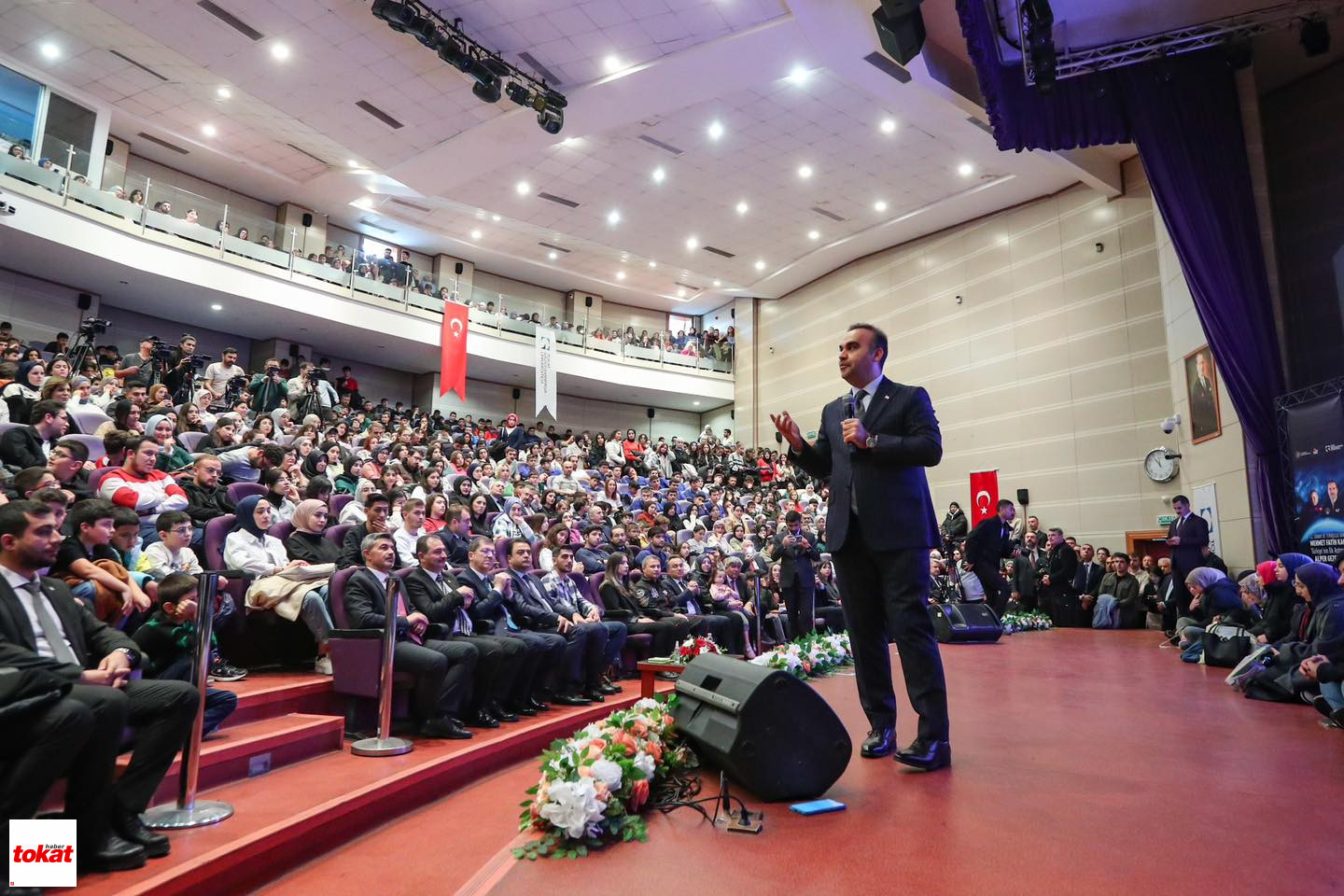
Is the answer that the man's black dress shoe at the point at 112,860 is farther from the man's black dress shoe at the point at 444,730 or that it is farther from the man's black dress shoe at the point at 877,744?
the man's black dress shoe at the point at 877,744

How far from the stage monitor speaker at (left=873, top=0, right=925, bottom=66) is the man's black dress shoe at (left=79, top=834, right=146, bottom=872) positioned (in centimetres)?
755

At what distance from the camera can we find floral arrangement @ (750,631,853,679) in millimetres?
4391

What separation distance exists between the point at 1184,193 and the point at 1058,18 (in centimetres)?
222

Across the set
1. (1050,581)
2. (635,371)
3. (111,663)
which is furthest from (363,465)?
(635,371)

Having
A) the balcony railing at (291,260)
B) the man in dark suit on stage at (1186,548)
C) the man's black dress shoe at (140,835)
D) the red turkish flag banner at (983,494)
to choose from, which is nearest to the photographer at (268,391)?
the balcony railing at (291,260)

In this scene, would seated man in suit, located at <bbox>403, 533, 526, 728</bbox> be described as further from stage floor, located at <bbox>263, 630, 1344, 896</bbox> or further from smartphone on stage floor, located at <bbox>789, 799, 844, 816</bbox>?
smartphone on stage floor, located at <bbox>789, 799, 844, 816</bbox>

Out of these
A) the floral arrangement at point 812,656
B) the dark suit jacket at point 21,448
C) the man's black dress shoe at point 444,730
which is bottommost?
the man's black dress shoe at point 444,730

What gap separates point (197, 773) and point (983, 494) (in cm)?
1216

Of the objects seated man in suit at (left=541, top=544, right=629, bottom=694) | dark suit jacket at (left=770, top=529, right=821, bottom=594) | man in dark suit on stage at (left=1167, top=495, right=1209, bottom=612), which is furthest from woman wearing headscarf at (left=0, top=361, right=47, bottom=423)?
man in dark suit on stage at (left=1167, top=495, right=1209, bottom=612)

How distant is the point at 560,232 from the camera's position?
47.2 ft

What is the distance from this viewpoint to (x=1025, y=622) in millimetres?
8297

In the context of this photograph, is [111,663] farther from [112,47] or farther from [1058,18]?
[112,47]

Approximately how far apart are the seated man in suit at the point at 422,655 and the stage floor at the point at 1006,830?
0.43 m

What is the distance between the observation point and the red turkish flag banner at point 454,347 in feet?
46.3
